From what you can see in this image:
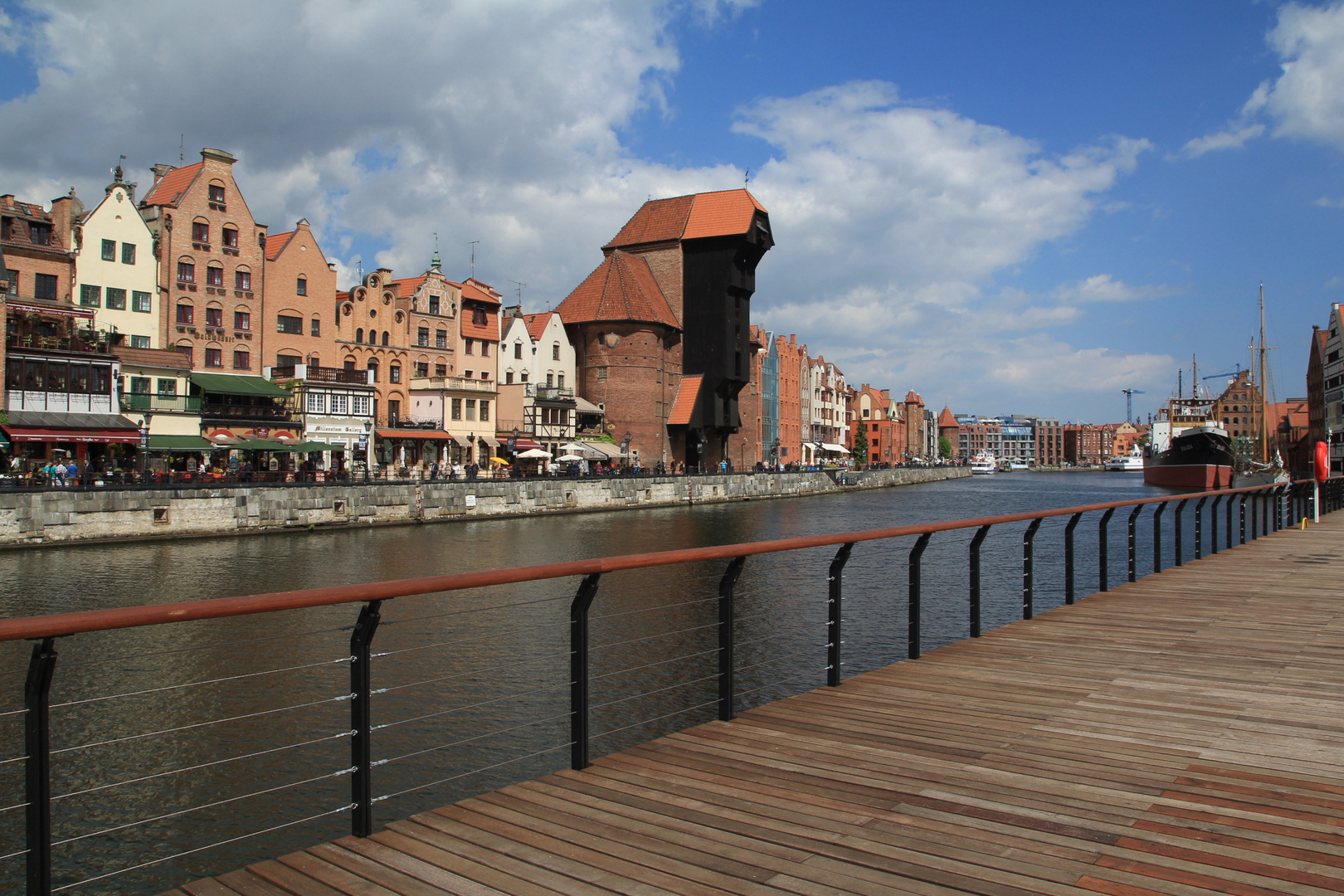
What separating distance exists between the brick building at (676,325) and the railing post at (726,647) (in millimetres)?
58884

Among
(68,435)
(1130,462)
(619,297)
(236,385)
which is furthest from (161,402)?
(1130,462)

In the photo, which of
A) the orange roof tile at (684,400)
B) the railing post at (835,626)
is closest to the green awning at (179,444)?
the orange roof tile at (684,400)

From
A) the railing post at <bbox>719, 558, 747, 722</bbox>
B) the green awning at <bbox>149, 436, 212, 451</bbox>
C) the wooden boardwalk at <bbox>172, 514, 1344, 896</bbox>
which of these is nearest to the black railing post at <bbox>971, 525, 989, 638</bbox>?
the wooden boardwalk at <bbox>172, 514, 1344, 896</bbox>

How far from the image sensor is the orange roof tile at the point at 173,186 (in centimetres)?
4496

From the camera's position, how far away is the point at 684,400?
221 ft

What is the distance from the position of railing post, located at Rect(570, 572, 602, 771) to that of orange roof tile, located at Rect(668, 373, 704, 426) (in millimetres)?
61222

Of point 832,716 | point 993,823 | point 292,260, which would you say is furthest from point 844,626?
point 292,260

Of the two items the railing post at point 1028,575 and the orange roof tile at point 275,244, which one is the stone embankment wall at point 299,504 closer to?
the orange roof tile at point 275,244

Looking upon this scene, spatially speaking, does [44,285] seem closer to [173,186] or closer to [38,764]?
[173,186]

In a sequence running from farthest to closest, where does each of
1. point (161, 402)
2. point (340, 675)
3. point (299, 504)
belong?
point (161, 402) < point (299, 504) < point (340, 675)

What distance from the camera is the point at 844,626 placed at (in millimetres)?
15523

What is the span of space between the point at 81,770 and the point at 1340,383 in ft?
279

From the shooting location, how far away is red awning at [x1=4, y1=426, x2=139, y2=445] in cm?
3425

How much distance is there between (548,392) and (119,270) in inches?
1006
